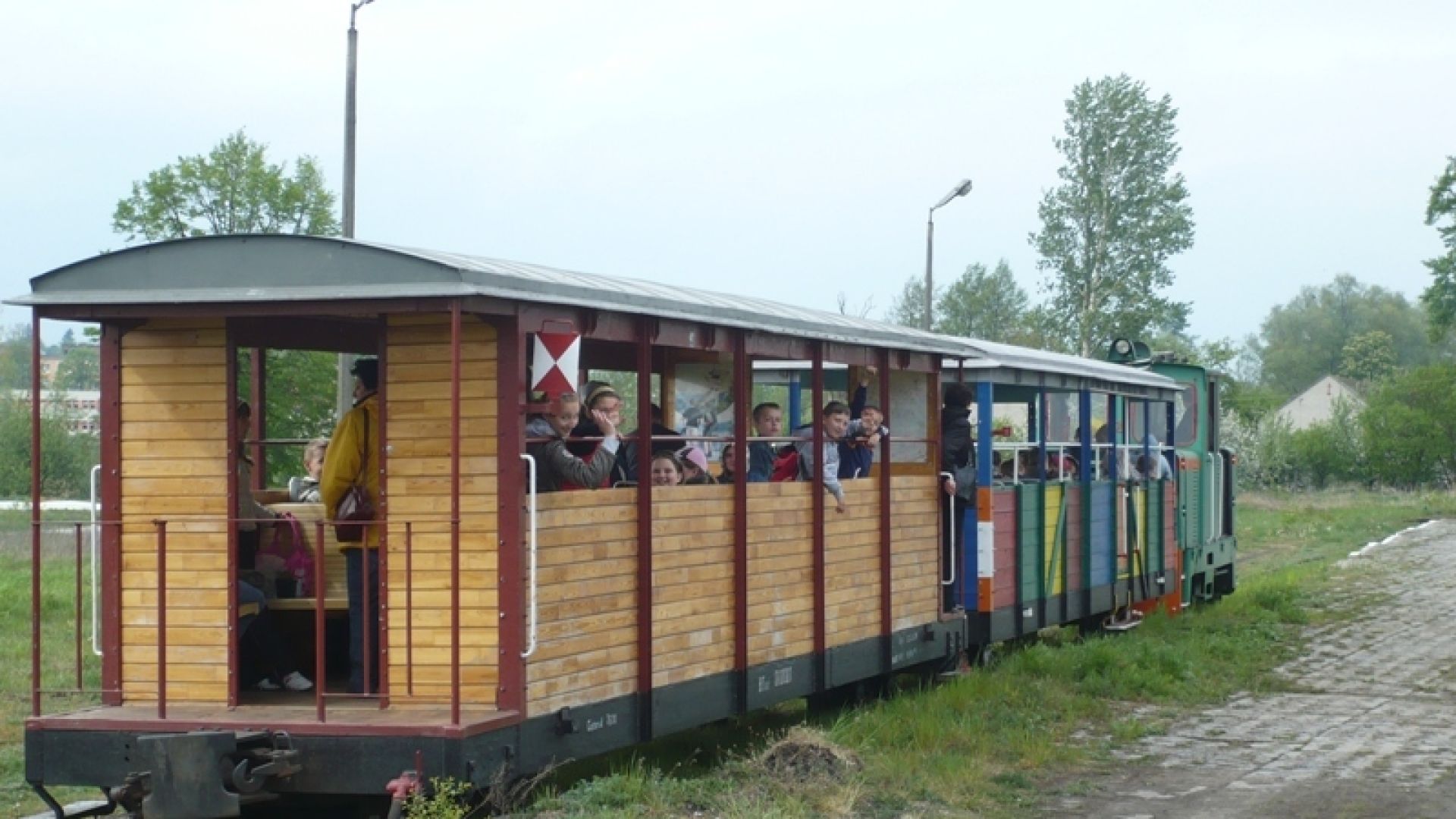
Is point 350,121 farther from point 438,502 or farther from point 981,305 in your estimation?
point 981,305

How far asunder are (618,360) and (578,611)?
2.75 m

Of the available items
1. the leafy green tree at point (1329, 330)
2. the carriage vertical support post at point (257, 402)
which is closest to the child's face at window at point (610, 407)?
the carriage vertical support post at point (257, 402)

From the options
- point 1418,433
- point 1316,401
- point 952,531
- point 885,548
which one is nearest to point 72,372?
point 952,531

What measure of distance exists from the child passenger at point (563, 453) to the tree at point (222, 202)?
14748 mm

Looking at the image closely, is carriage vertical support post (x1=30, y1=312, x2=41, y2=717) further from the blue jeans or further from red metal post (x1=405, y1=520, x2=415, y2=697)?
red metal post (x1=405, y1=520, x2=415, y2=697)

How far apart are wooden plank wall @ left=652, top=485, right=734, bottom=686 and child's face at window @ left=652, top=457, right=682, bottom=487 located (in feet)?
0.21

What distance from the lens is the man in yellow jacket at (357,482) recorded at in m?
8.30

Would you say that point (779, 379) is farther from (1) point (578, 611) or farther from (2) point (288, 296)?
(2) point (288, 296)

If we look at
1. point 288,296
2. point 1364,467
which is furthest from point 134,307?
point 1364,467

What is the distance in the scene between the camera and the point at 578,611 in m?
8.43

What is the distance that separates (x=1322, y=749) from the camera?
436 inches

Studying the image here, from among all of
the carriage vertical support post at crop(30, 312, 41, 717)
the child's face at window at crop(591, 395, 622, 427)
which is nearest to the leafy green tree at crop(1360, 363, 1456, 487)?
the child's face at window at crop(591, 395, 622, 427)

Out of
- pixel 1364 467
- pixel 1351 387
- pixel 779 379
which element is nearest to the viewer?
pixel 779 379

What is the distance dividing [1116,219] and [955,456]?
4124cm
